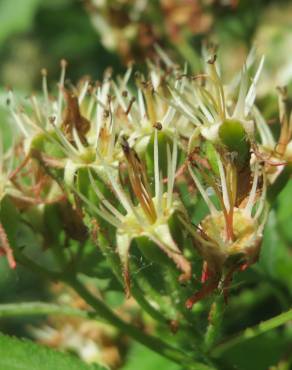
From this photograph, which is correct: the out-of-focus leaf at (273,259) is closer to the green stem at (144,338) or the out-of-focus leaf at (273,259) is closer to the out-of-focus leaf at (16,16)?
the green stem at (144,338)

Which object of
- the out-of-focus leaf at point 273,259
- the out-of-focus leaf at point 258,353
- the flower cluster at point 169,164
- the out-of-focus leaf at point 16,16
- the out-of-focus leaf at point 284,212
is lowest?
the out-of-focus leaf at point 258,353

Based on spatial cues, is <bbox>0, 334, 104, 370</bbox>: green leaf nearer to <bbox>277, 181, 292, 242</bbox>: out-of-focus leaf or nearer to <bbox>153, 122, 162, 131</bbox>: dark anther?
<bbox>153, 122, 162, 131</bbox>: dark anther

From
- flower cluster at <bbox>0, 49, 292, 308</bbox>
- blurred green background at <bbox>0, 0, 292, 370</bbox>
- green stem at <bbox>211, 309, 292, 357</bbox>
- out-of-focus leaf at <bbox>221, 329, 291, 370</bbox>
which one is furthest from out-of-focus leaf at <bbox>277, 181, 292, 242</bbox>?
green stem at <bbox>211, 309, 292, 357</bbox>

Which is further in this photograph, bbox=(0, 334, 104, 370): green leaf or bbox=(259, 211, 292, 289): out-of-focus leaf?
bbox=(259, 211, 292, 289): out-of-focus leaf

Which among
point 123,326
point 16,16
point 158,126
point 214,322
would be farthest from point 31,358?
point 16,16

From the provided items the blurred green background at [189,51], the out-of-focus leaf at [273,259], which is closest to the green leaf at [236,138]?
the blurred green background at [189,51]
